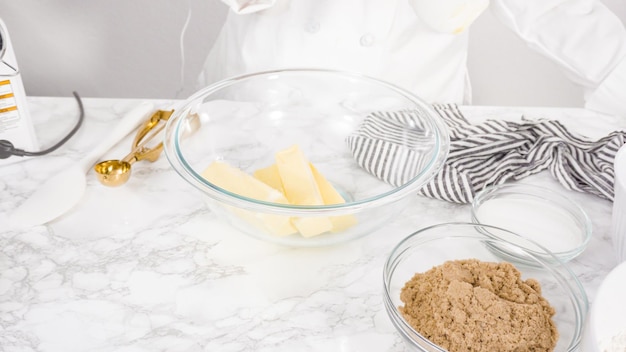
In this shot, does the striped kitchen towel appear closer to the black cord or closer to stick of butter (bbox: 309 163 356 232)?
stick of butter (bbox: 309 163 356 232)

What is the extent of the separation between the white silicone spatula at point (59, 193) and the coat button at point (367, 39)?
1.41 feet

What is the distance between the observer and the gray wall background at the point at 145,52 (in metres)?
1.55

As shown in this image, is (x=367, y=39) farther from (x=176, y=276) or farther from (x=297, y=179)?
(x=176, y=276)

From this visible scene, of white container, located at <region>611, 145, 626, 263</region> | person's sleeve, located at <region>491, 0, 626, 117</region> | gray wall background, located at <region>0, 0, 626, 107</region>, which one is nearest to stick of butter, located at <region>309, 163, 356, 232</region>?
white container, located at <region>611, 145, 626, 263</region>

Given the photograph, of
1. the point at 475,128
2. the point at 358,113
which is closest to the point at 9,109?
the point at 358,113

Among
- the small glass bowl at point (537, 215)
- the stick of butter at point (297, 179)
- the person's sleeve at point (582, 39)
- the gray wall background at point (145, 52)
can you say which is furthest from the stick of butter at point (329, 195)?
the gray wall background at point (145, 52)

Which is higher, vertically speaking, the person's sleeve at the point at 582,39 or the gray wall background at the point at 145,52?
the person's sleeve at the point at 582,39

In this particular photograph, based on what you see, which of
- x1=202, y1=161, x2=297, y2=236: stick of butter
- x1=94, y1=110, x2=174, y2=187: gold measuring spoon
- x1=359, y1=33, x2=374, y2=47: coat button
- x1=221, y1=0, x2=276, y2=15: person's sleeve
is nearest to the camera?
x1=202, y1=161, x2=297, y2=236: stick of butter

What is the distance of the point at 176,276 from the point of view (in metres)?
0.70

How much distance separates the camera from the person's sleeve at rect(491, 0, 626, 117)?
1019 mm

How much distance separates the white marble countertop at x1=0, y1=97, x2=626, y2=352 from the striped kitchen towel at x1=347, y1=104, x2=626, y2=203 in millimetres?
24

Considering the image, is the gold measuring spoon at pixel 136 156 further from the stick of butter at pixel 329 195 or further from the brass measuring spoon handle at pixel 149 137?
the stick of butter at pixel 329 195

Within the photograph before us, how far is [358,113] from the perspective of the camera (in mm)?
898

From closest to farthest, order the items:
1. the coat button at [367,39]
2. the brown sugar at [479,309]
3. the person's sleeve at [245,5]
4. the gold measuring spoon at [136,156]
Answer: the brown sugar at [479,309]
the gold measuring spoon at [136,156]
the person's sleeve at [245,5]
the coat button at [367,39]
